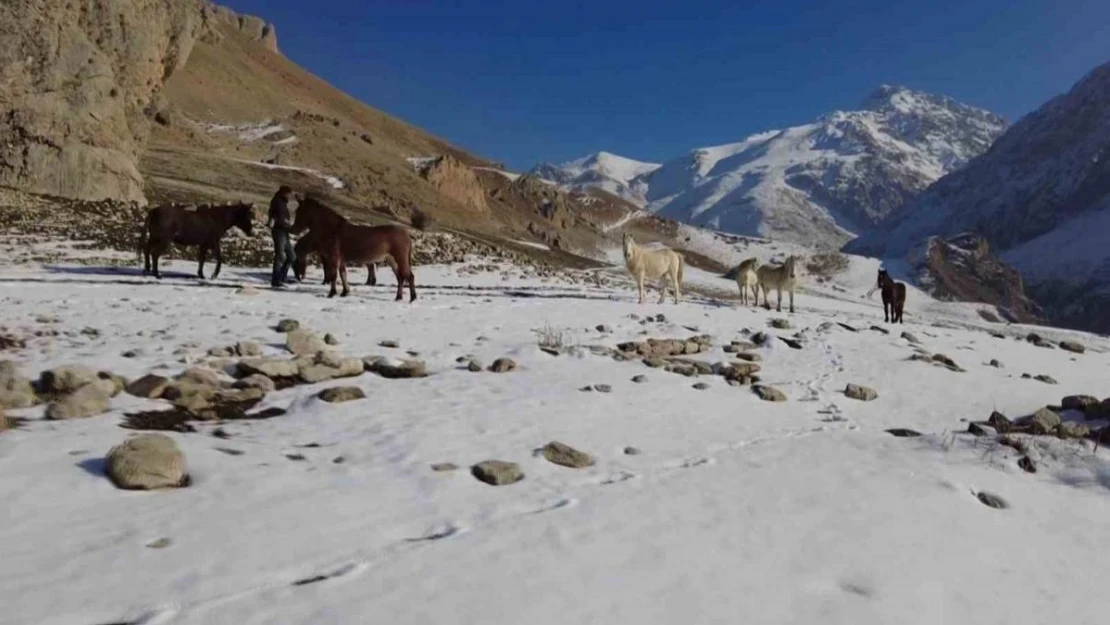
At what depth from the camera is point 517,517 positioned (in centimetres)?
523

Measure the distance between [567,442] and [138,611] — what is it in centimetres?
408

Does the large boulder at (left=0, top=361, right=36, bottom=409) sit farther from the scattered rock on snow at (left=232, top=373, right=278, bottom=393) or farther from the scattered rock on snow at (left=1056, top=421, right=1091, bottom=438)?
the scattered rock on snow at (left=1056, top=421, right=1091, bottom=438)

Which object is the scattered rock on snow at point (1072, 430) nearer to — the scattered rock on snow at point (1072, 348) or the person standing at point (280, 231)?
the scattered rock on snow at point (1072, 348)

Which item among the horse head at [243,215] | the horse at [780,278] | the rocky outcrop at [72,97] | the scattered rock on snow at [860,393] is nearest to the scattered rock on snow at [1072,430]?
the scattered rock on snow at [860,393]

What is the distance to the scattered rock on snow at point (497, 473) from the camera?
5848mm

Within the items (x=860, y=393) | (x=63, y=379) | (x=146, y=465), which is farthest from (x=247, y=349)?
(x=860, y=393)

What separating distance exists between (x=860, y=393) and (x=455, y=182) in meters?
79.1

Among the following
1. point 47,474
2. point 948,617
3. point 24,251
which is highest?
point 24,251

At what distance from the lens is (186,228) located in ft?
56.4

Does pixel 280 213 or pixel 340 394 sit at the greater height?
pixel 280 213

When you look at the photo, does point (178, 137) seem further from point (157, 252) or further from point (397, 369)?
point (397, 369)

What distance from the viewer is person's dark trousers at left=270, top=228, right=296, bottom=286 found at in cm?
1656

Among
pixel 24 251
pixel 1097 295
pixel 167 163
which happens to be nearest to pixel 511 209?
pixel 167 163

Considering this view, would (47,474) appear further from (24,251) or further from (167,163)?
(167,163)
